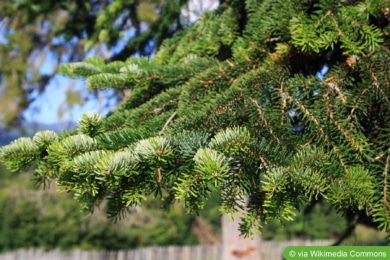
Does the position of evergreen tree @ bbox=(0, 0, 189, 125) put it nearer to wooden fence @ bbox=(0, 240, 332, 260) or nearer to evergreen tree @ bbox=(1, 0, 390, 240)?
evergreen tree @ bbox=(1, 0, 390, 240)

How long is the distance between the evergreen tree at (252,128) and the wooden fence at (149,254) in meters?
10.4

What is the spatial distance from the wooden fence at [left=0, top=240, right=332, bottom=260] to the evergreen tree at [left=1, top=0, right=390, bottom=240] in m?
10.4

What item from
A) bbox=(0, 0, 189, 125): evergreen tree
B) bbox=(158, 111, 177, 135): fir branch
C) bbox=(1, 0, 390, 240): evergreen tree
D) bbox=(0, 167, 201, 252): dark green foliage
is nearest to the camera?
bbox=(1, 0, 390, 240): evergreen tree

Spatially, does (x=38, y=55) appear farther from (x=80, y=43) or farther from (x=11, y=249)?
(x=11, y=249)

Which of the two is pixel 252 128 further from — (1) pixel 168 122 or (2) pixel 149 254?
(2) pixel 149 254

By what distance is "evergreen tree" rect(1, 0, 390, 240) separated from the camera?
30.4 inches

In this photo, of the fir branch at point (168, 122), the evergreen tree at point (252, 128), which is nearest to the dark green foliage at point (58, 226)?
the evergreen tree at point (252, 128)

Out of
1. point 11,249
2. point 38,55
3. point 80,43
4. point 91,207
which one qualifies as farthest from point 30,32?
point 11,249

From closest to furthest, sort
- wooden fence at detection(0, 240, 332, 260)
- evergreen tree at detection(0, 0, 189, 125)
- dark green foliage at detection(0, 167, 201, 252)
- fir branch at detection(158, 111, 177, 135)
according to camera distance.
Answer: fir branch at detection(158, 111, 177, 135) → evergreen tree at detection(0, 0, 189, 125) → wooden fence at detection(0, 240, 332, 260) → dark green foliage at detection(0, 167, 201, 252)

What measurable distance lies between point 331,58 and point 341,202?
693 mm

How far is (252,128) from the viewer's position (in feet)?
3.04

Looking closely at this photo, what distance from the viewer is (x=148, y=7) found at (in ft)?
12.8

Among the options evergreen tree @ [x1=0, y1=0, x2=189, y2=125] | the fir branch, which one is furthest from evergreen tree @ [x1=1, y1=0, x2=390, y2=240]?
evergreen tree @ [x1=0, y1=0, x2=189, y2=125]

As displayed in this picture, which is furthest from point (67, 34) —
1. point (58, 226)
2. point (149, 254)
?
point (149, 254)
